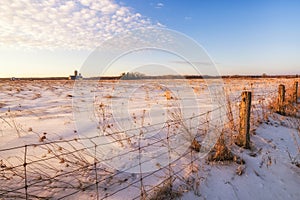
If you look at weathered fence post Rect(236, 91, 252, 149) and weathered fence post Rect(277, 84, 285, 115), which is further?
weathered fence post Rect(277, 84, 285, 115)

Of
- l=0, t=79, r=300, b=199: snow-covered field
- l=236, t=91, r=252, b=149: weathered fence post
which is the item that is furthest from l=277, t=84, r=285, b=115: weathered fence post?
l=236, t=91, r=252, b=149: weathered fence post

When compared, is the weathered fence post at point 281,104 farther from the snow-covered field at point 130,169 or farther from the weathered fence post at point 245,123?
the weathered fence post at point 245,123

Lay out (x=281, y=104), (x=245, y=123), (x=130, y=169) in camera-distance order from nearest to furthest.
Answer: (x=130, y=169), (x=245, y=123), (x=281, y=104)

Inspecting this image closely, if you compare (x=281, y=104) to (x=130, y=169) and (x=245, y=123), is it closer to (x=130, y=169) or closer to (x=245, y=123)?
(x=245, y=123)

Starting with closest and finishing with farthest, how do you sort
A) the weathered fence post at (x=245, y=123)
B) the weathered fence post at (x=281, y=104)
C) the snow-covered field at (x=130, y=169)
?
the snow-covered field at (x=130, y=169) < the weathered fence post at (x=245, y=123) < the weathered fence post at (x=281, y=104)

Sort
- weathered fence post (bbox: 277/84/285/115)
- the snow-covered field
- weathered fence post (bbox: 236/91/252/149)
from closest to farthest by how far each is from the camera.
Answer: the snow-covered field → weathered fence post (bbox: 236/91/252/149) → weathered fence post (bbox: 277/84/285/115)

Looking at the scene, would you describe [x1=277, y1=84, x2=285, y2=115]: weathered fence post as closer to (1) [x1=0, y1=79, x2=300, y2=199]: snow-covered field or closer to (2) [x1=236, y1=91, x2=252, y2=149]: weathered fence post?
(1) [x1=0, y1=79, x2=300, y2=199]: snow-covered field

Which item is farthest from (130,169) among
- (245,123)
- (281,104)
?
(281,104)

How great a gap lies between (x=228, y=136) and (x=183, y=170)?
1.83 metres

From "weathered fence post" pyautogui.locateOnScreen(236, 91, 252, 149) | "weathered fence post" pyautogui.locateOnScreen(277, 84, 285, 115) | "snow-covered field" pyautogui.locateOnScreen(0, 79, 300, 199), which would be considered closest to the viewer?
"snow-covered field" pyautogui.locateOnScreen(0, 79, 300, 199)

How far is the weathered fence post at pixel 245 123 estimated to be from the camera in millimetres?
4793

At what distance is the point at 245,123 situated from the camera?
4.80 metres

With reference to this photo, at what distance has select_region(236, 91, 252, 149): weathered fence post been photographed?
4793mm

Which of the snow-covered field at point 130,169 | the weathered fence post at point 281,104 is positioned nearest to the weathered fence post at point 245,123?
the snow-covered field at point 130,169
